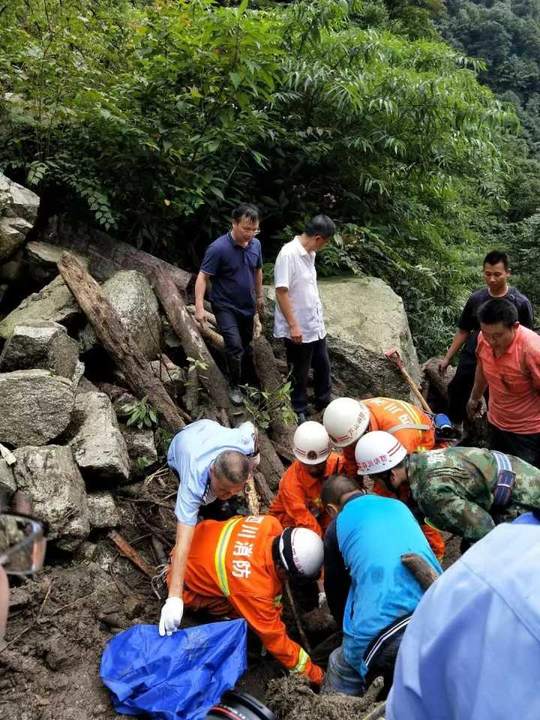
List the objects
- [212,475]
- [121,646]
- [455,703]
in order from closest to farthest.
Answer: [455,703]
[121,646]
[212,475]

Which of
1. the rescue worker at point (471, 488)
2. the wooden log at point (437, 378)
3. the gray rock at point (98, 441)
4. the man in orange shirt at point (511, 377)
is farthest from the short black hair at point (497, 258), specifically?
the gray rock at point (98, 441)

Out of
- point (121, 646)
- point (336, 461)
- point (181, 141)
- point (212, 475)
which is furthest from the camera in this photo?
point (181, 141)

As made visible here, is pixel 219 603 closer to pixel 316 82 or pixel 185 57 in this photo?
pixel 185 57

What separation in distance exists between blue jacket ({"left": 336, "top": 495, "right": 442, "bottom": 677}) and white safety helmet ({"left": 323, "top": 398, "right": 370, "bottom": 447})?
0.82 meters

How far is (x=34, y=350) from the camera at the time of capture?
4.27 metres

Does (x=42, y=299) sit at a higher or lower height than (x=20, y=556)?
lower

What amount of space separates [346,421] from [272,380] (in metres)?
1.86

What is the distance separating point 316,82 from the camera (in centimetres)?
664

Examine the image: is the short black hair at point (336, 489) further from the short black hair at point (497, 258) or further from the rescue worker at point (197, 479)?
the short black hair at point (497, 258)

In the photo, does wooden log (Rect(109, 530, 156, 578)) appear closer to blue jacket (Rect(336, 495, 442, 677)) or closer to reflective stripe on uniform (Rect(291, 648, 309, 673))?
reflective stripe on uniform (Rect(291, 648, 309, 673))

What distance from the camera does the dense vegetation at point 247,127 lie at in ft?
17.4

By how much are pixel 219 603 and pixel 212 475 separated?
88cm

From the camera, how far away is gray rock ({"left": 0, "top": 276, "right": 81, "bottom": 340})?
4.79 meters

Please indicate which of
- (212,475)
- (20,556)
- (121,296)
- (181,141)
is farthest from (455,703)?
(181,141)
